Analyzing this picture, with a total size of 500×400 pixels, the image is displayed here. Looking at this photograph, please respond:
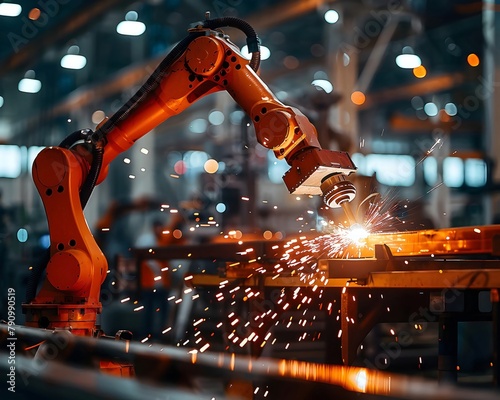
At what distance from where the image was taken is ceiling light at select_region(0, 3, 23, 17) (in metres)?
9.33

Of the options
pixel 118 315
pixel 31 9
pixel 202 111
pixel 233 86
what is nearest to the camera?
pixel 233 86

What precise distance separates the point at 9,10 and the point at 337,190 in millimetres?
7061

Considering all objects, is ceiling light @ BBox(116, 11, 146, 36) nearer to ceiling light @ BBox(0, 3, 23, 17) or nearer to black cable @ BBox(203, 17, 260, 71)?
ceiling light @ BBox(0, 3, 23, 17)

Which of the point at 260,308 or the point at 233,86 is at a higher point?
the point at 233,86

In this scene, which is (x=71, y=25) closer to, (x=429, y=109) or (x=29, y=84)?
(x=29, y=84)

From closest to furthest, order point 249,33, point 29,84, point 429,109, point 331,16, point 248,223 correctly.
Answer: point 249,33 → point 248,223 → point 331,16 → point 29,84 → point 429,109

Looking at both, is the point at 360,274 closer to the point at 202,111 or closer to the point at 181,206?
the point at 181,206

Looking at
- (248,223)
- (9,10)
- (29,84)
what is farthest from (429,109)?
(9,10)

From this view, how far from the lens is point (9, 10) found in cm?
937

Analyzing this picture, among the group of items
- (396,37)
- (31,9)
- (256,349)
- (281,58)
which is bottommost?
(256,349)

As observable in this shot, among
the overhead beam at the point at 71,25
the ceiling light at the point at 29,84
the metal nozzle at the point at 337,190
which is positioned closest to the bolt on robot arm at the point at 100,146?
the metal nozzle at the point at 337,190

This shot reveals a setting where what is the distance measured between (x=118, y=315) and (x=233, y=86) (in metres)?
9.69

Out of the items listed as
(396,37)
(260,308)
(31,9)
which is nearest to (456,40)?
(396,37)

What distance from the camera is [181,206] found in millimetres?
10484
